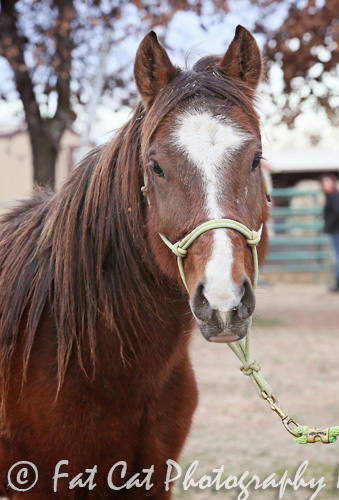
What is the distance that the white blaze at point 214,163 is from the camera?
6.96ft

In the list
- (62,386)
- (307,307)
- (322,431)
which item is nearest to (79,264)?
(62,386)

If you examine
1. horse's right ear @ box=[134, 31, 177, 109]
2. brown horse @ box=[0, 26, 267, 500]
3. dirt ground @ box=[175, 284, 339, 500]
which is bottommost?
dirt ground @ box=[175, 284, 339, 500]

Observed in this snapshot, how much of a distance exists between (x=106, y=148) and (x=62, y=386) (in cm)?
112

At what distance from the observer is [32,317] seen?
280cm

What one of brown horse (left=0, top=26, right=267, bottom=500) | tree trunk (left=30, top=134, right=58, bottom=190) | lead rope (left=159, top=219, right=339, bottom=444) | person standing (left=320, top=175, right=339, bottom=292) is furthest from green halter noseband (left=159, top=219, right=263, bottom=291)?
person standing (left=320, top=175, right=339, bottom=292)

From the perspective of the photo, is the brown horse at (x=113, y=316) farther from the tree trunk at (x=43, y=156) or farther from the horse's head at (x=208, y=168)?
the tree trunk at (x=43, y=156)

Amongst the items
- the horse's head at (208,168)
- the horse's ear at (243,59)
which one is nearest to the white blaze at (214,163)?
the horse's head at (208,168)

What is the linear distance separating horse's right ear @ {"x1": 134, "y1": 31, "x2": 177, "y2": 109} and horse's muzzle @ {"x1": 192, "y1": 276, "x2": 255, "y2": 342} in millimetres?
973

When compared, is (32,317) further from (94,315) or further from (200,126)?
(200,126)

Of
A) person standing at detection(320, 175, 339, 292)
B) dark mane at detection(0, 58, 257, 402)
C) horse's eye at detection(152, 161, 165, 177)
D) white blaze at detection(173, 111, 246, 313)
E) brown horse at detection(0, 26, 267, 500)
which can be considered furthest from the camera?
person standing at detection(320, 175, 339, 292)

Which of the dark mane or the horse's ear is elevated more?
the horse's ear

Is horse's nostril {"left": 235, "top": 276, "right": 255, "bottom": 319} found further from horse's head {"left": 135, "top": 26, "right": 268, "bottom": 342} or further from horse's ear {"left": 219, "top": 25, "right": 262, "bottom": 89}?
horse's ear {"left": 219, "top": 25, "right": 262, "bottom": 89}

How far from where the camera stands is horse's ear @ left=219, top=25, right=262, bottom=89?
104 inches

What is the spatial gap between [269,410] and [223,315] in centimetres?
467
